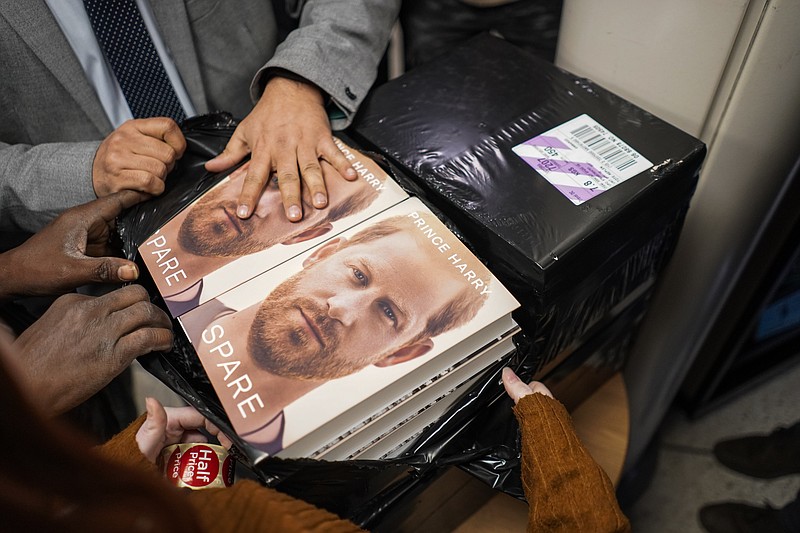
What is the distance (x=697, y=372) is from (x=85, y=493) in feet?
4.79

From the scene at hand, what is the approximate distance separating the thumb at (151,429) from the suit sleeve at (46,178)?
1.17 feet

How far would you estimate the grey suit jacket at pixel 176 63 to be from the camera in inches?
32.1

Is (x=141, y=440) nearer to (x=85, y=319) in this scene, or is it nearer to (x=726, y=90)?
(x=85, y=319)

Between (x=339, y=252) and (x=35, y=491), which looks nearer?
(x=35, y=491)

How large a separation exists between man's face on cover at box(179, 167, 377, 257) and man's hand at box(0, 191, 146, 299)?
9cm

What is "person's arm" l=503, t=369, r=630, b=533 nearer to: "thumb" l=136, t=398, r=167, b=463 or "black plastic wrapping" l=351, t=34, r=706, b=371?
"black plastic wrapping" l=351, t=34, r=706, b=371

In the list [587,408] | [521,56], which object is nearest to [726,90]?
[521,56]

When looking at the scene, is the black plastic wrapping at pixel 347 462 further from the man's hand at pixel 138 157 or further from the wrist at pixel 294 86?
the wrist at pixel 294 86

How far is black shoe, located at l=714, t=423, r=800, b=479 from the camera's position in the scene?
145 centimetres

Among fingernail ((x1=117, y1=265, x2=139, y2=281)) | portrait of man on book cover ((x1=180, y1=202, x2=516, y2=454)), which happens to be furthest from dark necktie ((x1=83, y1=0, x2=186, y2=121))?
portrait of man on book cover ((x1=180, y1=202, x2=516, y2=454))

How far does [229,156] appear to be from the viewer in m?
0.81

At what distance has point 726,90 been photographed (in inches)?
31.6

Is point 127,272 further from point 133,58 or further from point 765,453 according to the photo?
point 765,453

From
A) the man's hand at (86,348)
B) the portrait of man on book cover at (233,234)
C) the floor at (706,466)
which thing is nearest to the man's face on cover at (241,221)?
the portrait of man on book cover at (233,234)
